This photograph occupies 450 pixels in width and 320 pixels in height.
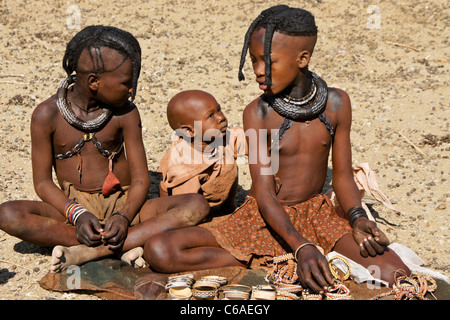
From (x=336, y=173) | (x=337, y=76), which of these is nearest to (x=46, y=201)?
(x=336, y=173)

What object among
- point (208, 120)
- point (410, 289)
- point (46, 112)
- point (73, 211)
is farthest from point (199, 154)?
point (410, 289)

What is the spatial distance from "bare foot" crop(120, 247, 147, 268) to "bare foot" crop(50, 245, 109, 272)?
184 mm

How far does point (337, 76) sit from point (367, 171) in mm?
3332

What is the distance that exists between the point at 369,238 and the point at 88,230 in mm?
2026

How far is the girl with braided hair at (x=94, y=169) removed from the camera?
4656mm

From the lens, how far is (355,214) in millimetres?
4594

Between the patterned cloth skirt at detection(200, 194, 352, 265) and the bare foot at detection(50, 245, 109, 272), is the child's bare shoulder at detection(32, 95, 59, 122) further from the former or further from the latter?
the patterned cloth skirt at detection(200, 194, 352, 265)

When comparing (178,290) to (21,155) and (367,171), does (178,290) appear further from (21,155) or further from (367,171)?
(21,155)

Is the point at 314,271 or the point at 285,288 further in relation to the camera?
the point at 285,288

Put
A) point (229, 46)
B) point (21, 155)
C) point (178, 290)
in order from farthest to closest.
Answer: point (229, 46), point (21, 155), point (178, 290)

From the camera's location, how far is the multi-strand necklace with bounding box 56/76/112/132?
481 cm

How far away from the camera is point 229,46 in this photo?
29.6 feet

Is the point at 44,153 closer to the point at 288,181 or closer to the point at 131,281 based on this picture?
the point at 131,281

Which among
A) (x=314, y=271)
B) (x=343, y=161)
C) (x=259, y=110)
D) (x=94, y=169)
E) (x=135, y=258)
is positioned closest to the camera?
(x=314, y=271)
